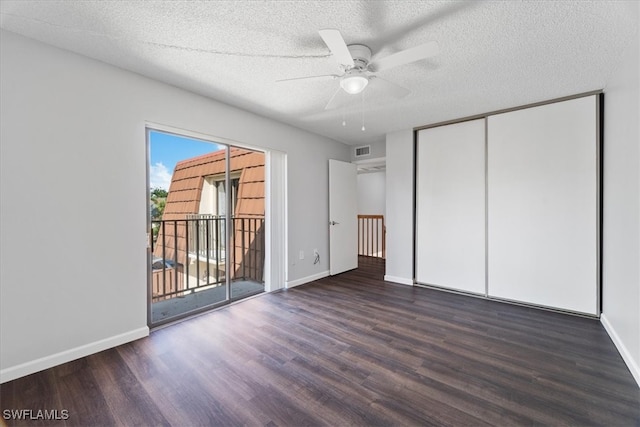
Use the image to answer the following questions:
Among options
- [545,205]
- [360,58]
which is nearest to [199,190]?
[360,58]

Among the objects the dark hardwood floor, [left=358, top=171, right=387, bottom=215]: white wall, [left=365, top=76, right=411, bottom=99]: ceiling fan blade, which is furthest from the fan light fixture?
[left=358, top=171, right=387, bottom=215]: white wall

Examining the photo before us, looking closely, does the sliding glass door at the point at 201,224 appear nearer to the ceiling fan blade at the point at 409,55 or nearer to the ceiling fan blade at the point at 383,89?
the ceiling fan blade at the point at 383,89

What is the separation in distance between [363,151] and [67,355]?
4796mm

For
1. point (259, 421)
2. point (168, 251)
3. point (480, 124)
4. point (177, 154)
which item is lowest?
point (259, 421)

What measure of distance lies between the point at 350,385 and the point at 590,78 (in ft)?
11.4

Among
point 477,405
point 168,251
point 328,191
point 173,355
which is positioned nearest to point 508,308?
point 477,405

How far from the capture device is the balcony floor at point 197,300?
3.01m

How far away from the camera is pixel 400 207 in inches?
167

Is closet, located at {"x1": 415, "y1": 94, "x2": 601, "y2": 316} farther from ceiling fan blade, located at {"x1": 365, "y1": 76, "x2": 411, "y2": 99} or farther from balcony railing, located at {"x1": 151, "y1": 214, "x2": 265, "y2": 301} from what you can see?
balcony railing, located at {"x1": 151, "y1": 214, "x2": 265, "y2": 301}

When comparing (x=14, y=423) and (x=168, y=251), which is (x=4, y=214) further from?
(x=168, y=251)

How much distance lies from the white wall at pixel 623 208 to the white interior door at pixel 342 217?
131 inches

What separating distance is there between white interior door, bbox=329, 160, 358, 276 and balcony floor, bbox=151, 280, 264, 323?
1.46 m

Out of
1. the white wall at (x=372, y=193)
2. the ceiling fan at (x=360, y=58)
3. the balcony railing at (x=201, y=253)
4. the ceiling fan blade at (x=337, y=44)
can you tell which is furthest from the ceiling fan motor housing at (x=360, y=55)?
the white wall at (x=372, y=193)

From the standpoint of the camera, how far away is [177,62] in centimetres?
222
